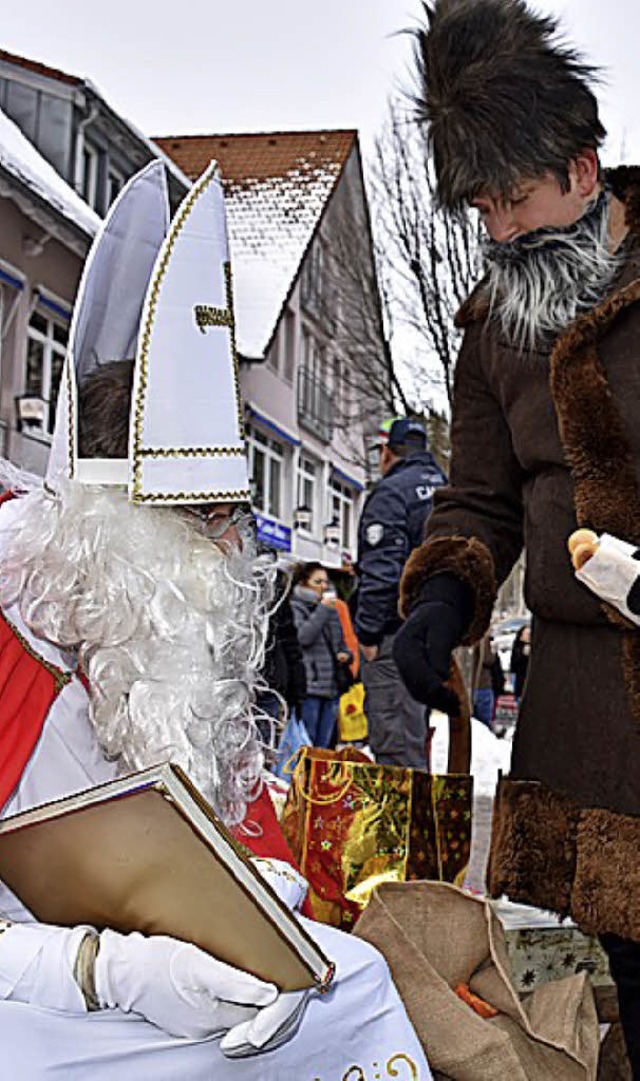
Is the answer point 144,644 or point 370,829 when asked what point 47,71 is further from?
point 144,644

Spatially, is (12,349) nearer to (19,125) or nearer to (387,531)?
(19,125)

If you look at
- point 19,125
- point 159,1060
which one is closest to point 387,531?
point 159,1060

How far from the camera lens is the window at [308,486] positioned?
88.0 ft

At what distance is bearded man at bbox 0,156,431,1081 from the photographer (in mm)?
1695

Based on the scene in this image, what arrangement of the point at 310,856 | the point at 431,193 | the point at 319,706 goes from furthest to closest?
the point at 319,706 < the point at 310,856 < the point at 431,193

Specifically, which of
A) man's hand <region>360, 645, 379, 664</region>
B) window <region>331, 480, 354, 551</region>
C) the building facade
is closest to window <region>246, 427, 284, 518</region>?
the building facade

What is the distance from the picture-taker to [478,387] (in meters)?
2.48

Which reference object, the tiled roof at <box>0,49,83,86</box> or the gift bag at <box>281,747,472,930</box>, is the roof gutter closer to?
the tiled roof at <box>0,49,83,86</box>

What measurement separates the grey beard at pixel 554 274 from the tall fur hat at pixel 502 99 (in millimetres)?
89

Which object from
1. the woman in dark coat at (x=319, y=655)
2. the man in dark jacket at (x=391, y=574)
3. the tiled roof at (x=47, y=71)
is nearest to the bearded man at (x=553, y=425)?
the man in dark jacket at (x=391, y=574)

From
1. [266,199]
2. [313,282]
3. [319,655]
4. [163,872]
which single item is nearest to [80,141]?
[319,655]

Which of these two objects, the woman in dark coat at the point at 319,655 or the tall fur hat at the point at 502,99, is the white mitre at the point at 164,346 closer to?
the tall fur hat at the point at 502,99

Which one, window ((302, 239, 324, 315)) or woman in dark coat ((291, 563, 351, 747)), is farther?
window ((302, 239, 324, 315))

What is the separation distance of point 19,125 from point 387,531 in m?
10.3
